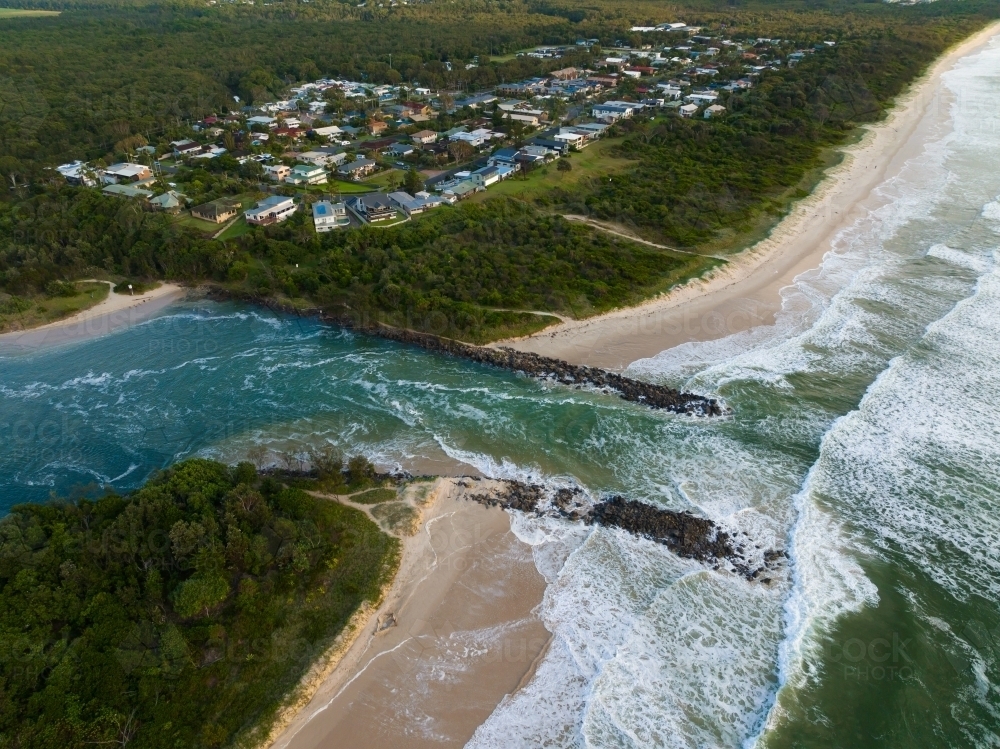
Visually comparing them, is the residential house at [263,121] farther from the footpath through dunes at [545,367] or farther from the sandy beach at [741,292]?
the sandy beach at [741,292]

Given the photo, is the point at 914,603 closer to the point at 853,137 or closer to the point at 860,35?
the point at 853,137

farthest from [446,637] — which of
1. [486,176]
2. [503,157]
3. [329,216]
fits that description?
[503,157]

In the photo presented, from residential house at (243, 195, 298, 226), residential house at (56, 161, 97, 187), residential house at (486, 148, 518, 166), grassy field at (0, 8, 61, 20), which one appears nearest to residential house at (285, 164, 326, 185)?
residential house at (243, 195, 298, 226)

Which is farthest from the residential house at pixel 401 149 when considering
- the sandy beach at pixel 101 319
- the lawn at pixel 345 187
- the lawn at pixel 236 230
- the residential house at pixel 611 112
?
the sandy beach at pixel 101 319

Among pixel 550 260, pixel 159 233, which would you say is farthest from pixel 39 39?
pixel 550 260

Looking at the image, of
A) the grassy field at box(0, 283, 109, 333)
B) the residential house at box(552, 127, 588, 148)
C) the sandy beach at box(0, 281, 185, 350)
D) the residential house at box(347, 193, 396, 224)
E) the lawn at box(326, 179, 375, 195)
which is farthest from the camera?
the residential house at box(552, 127, 588, 148)

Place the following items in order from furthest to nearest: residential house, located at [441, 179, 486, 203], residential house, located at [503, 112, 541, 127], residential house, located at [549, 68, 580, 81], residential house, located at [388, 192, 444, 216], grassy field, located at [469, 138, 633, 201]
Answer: residential house, located at [549, 68, 580, 81], residential house, located at [503, 112, 541, 127], grassy field, located at [469, 138, 633, 201], residential house, located at [441, 179, 486, 203], residential house, located at [388, 192, 444, 216]

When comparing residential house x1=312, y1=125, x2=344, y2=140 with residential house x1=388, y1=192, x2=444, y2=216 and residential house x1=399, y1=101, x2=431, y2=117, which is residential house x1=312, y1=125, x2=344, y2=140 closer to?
residential house x1=399, y1=101, x2=431, y2=117

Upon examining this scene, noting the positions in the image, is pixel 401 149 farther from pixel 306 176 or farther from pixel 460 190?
pixel 460 190
